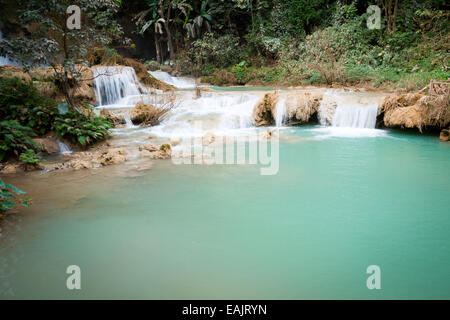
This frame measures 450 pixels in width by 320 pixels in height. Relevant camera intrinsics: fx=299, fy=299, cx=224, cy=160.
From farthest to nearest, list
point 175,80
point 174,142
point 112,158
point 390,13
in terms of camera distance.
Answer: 1. point 175,80
2. point 390,13
3. point 174,142
4. point 112,158

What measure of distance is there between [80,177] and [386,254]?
483 cm

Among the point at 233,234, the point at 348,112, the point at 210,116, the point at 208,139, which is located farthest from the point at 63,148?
the point at 348,112

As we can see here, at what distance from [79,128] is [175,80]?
519 inches

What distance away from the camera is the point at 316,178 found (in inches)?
211

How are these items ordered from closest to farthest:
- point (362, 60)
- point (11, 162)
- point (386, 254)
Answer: point (386, 254) → point (11, 162) → point (362, 60)

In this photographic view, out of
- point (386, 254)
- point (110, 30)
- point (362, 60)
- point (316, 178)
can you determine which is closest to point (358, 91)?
point (362, 60)

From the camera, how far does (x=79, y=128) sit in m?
7.29

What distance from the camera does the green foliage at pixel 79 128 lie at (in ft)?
23.1

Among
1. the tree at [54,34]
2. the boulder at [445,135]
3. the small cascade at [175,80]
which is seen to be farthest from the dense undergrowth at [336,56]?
the tree at [54,34]

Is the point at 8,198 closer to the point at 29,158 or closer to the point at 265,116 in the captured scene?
the point at 29,158
